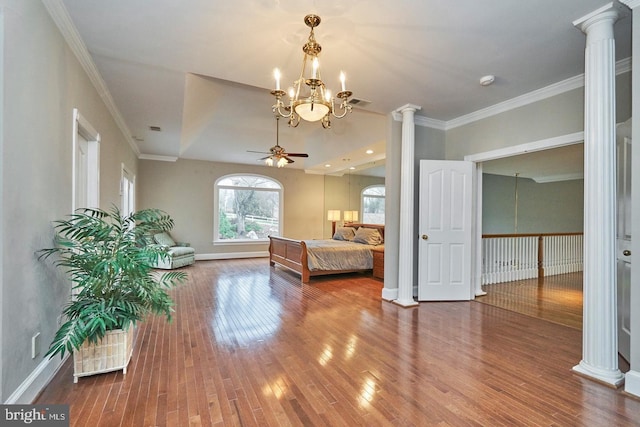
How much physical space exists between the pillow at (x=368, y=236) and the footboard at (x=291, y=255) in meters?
1.57

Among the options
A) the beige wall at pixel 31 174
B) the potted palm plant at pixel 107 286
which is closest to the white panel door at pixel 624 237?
the potted palm plant at pixel 107 286

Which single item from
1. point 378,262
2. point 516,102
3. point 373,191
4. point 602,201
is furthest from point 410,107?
point 373,191

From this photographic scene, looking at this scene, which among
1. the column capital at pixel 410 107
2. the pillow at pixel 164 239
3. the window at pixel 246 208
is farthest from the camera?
the window at pixel 246 208

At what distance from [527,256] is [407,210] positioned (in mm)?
3673

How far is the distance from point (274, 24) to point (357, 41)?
73cm

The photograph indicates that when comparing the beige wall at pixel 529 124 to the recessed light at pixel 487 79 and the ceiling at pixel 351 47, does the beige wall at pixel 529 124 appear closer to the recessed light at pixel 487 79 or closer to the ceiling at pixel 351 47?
the ceiling at pixel 351 47

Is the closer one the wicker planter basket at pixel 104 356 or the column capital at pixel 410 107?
the wicker planter basket at pixel 104 356

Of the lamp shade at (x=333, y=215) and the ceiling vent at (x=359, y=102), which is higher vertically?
the ceiling vent at (x=359, y=102)

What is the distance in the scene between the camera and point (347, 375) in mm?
2324

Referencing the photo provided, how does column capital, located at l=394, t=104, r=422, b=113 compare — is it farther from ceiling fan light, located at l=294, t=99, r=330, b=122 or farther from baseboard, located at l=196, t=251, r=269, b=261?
baseboard, located at l=196, t=251, r=269, b=261

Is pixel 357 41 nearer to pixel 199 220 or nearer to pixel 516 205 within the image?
pixel 199 220

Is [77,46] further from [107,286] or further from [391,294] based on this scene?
[391,294]

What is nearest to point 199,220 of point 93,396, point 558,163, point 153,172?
point 153,172

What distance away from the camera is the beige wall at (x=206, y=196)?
792cm
